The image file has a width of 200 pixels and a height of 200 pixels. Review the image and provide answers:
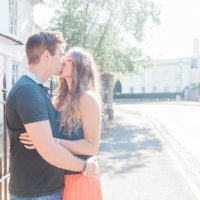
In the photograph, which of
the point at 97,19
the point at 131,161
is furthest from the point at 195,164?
the point at 97,19

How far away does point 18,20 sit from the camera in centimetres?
1645

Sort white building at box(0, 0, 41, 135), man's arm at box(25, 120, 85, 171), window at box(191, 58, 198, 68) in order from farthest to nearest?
window at box(191, 58, 198, 68), white building at box(0, 0, 41, 135), man's arm at box(25, 120, 85, 171)

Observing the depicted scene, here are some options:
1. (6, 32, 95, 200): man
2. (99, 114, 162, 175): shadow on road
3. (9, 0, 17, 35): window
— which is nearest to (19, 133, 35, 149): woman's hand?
(6, 32, 95, 200): man

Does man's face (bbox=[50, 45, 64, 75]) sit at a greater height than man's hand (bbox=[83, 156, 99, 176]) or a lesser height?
greater

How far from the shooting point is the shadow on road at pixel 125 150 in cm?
873

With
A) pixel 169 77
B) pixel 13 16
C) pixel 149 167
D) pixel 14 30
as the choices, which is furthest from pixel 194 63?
pixel 149 167

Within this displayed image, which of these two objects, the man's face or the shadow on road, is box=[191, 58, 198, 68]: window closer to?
the shadow on road

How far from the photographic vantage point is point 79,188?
2.63 metres

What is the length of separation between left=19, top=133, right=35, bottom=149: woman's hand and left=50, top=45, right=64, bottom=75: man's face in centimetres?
42

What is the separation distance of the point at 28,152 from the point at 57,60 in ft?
1.85

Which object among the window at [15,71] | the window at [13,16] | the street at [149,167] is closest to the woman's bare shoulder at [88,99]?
the street at [149,167]

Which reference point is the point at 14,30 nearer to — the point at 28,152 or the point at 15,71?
the point at 15,71

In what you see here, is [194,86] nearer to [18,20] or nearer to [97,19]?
[97,19]

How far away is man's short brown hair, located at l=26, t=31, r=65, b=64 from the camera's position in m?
2.42
